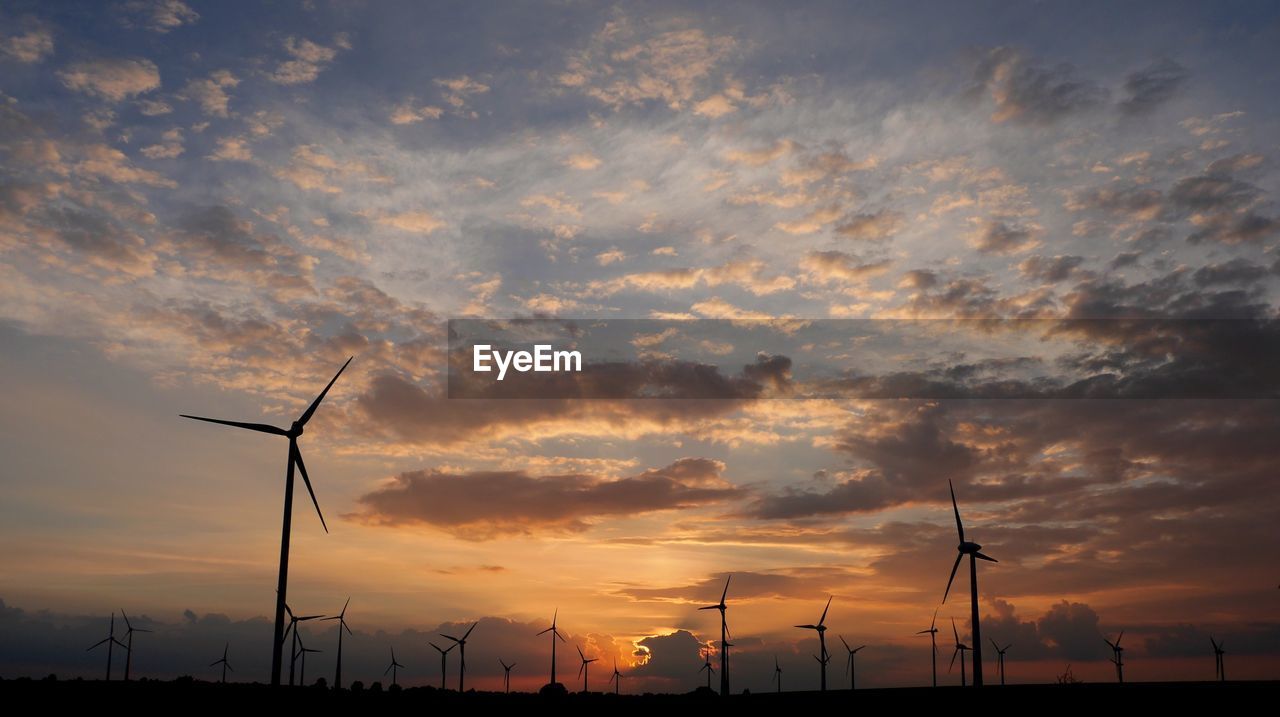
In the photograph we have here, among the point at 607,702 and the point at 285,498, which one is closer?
the point at 285,498

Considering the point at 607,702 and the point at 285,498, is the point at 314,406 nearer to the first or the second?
the point at 285,498

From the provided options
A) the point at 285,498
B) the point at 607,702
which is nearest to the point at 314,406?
the point at 285,498

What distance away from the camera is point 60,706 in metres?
117

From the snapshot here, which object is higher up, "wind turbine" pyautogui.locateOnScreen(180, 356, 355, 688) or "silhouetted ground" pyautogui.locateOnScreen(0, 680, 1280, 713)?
"wind turbine" pyautogui.locateOnScreen(180, 356, 355, 688)

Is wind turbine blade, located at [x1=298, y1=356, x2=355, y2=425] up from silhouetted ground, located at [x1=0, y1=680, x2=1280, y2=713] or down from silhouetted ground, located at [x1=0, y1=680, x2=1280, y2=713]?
up

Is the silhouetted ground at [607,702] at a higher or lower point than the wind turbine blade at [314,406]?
lower

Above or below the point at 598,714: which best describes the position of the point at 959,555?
above

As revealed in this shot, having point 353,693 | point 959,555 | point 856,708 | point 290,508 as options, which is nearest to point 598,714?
point 856,708

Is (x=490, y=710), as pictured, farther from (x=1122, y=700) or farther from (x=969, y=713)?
(x=1122, y=700)

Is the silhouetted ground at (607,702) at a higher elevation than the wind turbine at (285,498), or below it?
below

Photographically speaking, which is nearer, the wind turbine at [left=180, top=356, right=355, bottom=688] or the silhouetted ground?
the wind turbine at [left=180, top=356, right=355, bottom=688]

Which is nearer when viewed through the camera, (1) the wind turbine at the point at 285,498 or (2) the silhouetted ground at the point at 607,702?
(1) the wind turbine at the point at 285,498

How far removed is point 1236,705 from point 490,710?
3878 inches

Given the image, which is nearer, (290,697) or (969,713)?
(969,713)
